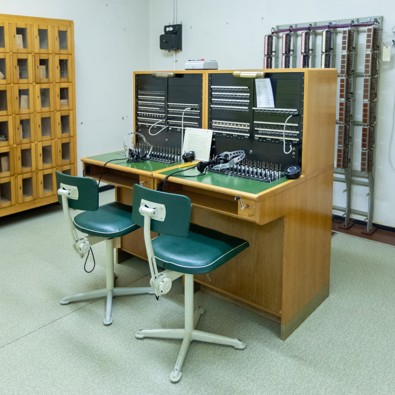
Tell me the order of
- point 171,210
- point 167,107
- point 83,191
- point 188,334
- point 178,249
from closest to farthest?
1. point 171,210
2. point 178,249
3. point 188,334
4. point 83,191
5. point 167,107

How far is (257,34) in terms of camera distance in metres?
4.93

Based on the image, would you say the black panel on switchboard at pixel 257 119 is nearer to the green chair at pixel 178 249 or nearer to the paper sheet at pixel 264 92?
the paper sheet at pixel 264 92

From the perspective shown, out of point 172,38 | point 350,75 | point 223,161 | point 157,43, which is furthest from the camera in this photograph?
point 157,43

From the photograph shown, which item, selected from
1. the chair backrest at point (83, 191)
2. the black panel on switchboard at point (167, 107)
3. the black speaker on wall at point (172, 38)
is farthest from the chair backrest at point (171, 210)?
the black speaker on wall at point (172, 38)

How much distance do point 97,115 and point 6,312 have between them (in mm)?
3130

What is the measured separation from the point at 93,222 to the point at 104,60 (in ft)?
10.7

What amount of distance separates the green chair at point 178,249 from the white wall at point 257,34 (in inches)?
93.3

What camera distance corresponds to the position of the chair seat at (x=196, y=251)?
225cm

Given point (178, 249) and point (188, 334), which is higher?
point (178, 249)

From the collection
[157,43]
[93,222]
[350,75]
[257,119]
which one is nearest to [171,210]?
[93,222]

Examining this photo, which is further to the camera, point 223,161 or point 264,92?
point 223,161

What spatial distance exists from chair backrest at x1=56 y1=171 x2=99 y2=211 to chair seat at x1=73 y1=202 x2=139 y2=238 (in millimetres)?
144

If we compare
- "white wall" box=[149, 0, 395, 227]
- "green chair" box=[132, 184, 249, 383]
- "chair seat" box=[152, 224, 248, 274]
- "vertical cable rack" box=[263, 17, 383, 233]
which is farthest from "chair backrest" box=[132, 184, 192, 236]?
"white wall" box=[149, 0, 395, 227]

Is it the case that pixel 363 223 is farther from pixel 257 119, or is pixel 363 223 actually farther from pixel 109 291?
pixel 109 291
